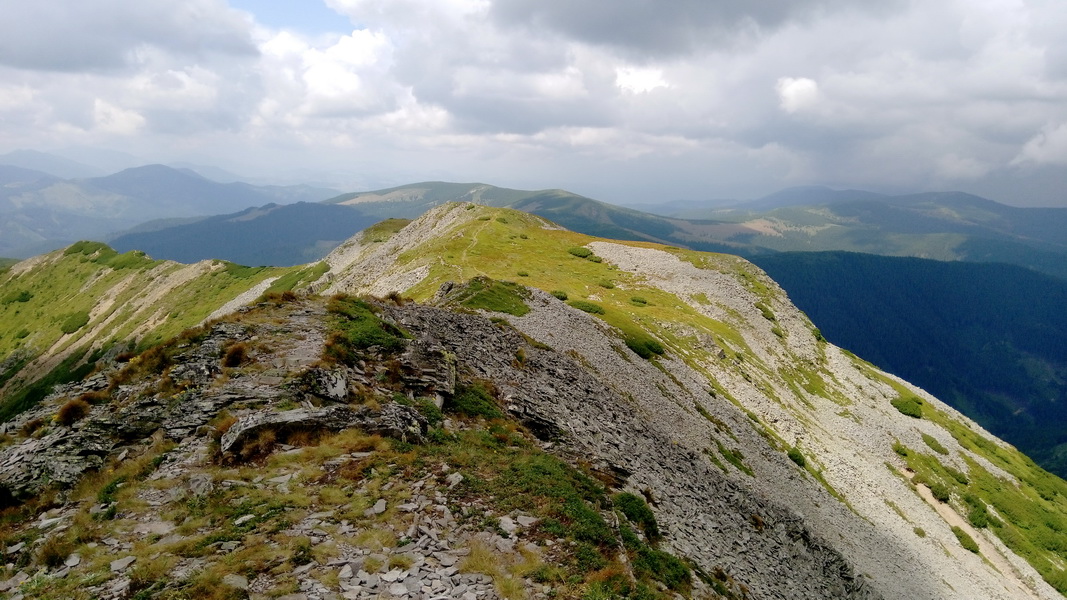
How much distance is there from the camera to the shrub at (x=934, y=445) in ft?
217

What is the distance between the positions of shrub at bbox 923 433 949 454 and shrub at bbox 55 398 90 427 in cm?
8763

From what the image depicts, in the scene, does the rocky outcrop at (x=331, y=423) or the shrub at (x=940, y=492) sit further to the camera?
the shrub at (x=940, y=492)

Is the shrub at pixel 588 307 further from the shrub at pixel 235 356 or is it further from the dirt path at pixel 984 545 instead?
the shrub at pixel 235 356

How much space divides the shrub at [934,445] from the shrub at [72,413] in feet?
288

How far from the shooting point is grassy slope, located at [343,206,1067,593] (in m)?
58.5

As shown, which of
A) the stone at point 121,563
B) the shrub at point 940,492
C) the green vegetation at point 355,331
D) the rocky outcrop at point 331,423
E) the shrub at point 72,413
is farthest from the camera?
the shrub at point 940,492

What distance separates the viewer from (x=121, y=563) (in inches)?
481

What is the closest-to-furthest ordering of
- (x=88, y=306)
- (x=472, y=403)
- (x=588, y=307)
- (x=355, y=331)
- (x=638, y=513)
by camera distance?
(x=638, y=513) < (x=472, y=403) < (x=355, y=331) < (x=588, y=307) < (x=88, y=306)

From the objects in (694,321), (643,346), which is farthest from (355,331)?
(694,321)

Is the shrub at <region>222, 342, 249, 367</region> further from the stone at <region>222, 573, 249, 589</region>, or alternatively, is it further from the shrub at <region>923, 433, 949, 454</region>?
the shrub at <region>923, 433, 949, 454</region>

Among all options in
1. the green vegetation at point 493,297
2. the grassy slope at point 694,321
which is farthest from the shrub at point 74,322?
the green vegetation at point 493,297

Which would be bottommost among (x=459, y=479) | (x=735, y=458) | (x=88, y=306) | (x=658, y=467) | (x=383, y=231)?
(x=88, y=306)

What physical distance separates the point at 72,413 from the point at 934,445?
8929cm

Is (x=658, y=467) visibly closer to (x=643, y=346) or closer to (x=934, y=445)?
(x=643, y=346)
